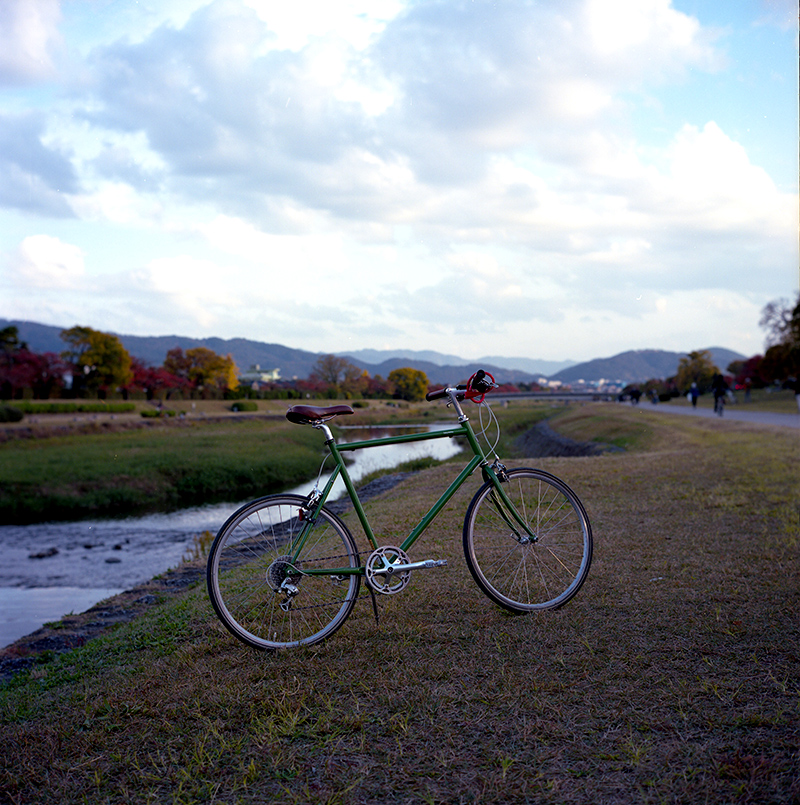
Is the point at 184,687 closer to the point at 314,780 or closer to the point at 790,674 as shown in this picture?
the point at 314,780

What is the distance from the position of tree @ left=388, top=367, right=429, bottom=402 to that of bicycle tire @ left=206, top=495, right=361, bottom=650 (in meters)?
17.8

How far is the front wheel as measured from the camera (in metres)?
3.99

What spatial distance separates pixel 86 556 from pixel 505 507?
11.6m

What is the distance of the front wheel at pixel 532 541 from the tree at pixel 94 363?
55.2 meters

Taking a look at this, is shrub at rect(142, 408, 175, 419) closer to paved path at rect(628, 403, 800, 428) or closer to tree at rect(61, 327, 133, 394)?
tree at rect(61, 327, 133, 394)

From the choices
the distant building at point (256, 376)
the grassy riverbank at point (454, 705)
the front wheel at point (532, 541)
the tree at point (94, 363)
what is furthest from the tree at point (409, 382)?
the tree at point (94, 363)

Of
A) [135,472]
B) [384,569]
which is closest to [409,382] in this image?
[135,472]

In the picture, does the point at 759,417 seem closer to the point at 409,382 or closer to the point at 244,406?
the point at 409,382

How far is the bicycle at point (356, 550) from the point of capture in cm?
363

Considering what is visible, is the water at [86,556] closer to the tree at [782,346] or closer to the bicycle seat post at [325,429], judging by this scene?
the bicycle seat post at [325,429]

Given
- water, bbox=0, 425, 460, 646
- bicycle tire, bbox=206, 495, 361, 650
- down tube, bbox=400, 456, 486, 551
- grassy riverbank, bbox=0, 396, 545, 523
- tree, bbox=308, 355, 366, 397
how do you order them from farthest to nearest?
tree, bbox=308, 355, 366, 397 < grassy riverbank, bbox=0, 396, 545, 523 < water, bbox=0, 425, 460, 646 < down tube, bbox=400, 456, 486, 551 < bicycle tire, bbox=206, 495, 361, 650

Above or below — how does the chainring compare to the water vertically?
above

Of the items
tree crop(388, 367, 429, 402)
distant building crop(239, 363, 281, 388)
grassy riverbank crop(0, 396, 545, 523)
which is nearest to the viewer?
grassy riverbank crop(0, 396, 545, 523)

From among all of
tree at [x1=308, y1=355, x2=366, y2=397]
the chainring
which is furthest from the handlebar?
tree at [x1=308, y1=355, x2=366, y2=397]
